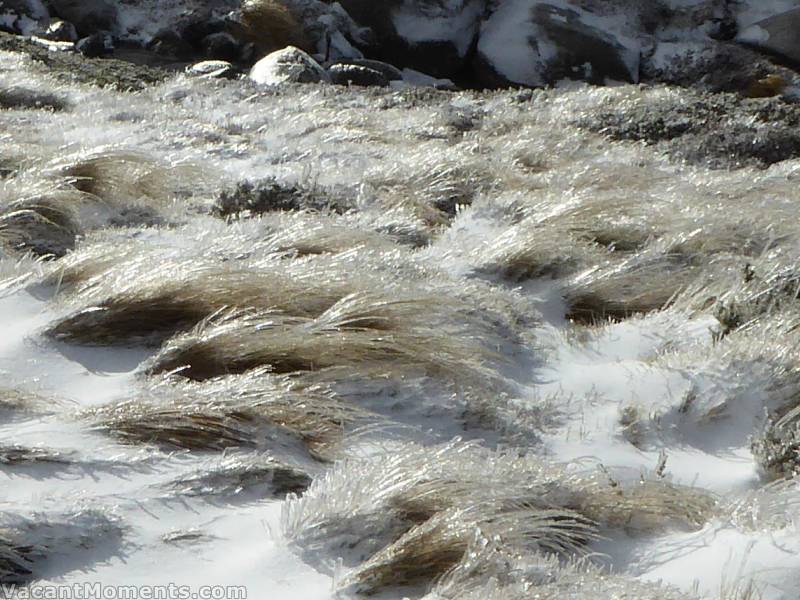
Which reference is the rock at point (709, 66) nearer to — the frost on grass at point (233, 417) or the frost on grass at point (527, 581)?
the frost on grass at point (233, 417)

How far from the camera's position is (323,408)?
3.38 m

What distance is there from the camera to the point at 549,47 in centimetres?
1758

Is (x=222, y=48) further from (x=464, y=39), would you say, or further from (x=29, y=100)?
(x=29, y=100)

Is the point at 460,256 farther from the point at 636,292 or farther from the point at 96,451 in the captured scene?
the point at 96,451

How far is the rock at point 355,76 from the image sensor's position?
42.3ft

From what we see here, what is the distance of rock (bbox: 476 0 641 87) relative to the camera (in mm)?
17125

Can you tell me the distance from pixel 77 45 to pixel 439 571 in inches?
594

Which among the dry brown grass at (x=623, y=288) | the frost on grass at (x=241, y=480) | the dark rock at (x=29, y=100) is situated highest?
the frost on grass at (x=241, y=480)

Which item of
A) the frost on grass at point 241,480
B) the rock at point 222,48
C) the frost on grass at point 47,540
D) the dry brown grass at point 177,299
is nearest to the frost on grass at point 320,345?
the dry brown grass at point 177,299

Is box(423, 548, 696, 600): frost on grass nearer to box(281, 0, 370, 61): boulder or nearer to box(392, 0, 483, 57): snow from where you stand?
box(281, 0, 370, 61): boulder

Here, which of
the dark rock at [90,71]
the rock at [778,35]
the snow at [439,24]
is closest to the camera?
the dark rock at [90,71]

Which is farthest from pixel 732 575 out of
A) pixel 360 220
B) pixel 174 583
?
pixel 360 220

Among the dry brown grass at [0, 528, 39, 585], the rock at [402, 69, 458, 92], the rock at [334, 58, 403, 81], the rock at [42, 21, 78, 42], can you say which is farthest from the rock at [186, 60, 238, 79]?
the dry brown grass at [0, 528, 39, 585]

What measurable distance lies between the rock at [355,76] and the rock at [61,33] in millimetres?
5382
